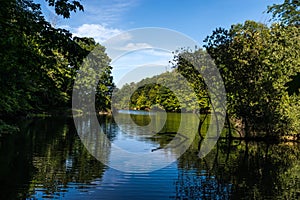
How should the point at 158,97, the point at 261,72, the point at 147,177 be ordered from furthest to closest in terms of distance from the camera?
the point at 158,97 < the point at 261,72 < the point at 147,177

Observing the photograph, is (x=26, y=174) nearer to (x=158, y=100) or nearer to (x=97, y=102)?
(x=97, y=102)

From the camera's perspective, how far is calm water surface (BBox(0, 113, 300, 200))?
11414 mm

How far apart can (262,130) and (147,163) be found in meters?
16.0

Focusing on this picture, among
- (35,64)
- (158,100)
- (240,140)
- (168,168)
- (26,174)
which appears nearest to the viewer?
(35,64)

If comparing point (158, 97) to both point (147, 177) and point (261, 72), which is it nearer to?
point (261, 72)

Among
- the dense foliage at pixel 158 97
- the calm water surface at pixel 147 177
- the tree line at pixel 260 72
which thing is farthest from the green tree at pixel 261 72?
the dense foliage at pixel 158 97

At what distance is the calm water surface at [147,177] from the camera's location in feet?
37.4

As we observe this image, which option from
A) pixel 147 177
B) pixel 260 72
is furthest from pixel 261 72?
pixel 147 177

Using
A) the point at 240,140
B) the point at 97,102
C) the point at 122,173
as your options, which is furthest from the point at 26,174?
the point at 97,102

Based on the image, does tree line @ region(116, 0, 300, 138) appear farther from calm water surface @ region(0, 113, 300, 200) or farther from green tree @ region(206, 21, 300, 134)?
calm water surface @ region(0, 113, 300, 200)

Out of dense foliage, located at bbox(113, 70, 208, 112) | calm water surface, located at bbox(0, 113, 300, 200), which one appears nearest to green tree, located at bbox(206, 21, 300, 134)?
calm water surface, located at bbox(0, 113, 300, 200)

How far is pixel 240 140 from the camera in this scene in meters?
29.2

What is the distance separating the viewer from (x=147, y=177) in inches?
562

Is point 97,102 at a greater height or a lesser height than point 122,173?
greater
